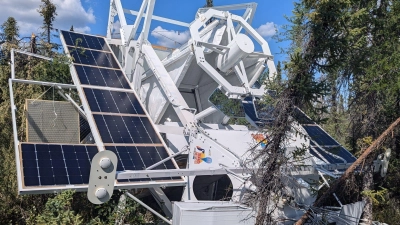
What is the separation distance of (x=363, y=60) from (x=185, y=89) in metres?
6.52

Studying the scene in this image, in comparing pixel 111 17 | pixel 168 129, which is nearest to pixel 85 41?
pixel 111 17

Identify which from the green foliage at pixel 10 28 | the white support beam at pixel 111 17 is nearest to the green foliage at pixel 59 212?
the white support beam at pixel 111 17

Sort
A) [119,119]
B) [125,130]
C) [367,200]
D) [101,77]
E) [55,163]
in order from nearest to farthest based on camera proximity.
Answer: [55,163] → [125,130] → [119,119] → [367,200] → [101,77]

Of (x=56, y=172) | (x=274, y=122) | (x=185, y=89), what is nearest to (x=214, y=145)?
(x=274, y=122)

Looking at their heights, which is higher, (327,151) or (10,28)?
(10,28)

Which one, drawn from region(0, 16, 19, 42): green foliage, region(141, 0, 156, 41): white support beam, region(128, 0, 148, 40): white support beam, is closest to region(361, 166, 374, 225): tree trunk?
region(141, 0, 156, 41): white support beam

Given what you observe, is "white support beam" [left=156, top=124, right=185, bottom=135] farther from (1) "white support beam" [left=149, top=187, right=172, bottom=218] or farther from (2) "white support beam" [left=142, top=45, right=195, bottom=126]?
(1) "white support beam" [left=149, top=187, right=172, bottom=218]

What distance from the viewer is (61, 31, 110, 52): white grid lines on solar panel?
14.6 m

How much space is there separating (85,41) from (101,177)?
995cm

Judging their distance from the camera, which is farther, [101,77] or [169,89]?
[101,77]

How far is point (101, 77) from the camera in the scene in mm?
12867

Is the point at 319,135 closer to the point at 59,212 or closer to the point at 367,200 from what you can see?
the point at 367,200

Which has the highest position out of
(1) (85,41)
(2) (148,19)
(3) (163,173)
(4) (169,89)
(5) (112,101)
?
(1) (85,41)

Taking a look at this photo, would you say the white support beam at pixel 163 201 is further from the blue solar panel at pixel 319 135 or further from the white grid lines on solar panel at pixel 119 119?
the blue solar panel at pixel 319 135
